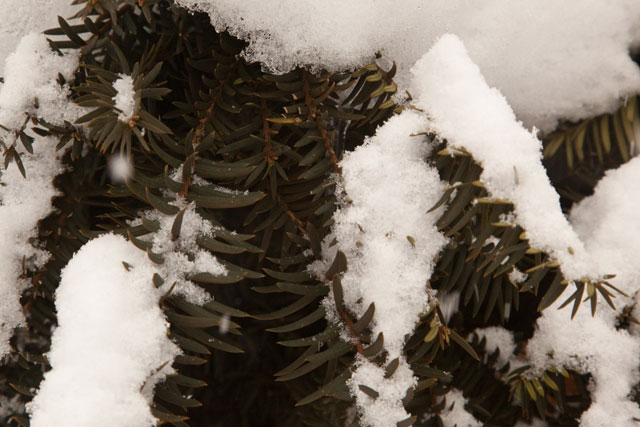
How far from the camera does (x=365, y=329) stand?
36 cm

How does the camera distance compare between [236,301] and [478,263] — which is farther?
[236,301]

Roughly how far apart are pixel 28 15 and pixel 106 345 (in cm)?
34

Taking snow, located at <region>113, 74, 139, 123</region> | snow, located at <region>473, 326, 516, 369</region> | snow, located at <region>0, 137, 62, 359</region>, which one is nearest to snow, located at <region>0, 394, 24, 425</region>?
snow, located at <region>0, 137, 62, 359</region>

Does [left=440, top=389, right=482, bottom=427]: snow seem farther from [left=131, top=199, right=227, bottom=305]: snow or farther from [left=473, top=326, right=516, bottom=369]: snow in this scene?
[left=131, top=199, right=227, bottom=305]: snow

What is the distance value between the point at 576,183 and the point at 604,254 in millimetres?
114

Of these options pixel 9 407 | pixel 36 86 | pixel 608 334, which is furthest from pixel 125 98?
pixel 608 334

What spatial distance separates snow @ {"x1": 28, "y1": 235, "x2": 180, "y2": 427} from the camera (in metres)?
0.29

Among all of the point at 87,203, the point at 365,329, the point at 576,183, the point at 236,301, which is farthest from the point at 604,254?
the point at 87,203

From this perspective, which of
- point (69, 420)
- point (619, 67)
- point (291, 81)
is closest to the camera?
point (69, 420)

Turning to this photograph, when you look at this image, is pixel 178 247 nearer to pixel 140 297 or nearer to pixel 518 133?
pixel 140 297

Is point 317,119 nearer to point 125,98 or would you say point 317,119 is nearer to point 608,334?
point 125,98

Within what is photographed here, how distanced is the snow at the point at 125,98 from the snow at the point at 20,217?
11cm

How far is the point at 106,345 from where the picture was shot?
1.01 feet

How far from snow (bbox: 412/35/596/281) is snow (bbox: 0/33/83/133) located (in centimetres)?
29
